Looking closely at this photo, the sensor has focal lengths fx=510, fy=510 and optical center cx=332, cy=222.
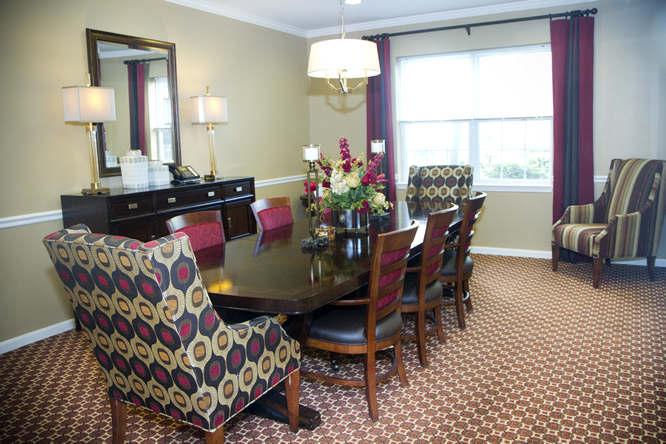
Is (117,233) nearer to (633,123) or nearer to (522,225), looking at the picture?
(522,225)

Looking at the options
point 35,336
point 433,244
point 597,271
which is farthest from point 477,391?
point 35,336

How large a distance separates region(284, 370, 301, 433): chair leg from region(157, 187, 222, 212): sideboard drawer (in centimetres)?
224

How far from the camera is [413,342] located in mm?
3582

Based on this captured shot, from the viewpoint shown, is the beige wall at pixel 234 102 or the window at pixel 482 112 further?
the window at pixel 482 112

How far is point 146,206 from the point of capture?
3973 mm

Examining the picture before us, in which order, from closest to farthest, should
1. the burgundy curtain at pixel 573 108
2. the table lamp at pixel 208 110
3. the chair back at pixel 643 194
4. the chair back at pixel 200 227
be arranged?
1. the chair back at pixel 200 227
2. the chair back at pixel 643 194
3. the table lamp at pixel 208 110
4. the burgundy curtain at pixel 573 108

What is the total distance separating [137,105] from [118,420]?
9.76 ft

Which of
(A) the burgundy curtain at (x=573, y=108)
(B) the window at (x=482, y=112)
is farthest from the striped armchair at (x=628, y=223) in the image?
(B) the window at (x=482, y=112)

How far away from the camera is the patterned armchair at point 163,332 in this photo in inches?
66.5

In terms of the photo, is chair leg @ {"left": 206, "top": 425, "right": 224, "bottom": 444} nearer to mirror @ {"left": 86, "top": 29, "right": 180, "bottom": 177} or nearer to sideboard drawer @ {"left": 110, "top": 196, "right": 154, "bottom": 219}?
sideboard drawer @ {"left": 110, "top": 196, "right": 154, "bottom": 219}

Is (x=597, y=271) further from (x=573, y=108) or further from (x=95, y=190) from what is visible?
(x=95, y=190)

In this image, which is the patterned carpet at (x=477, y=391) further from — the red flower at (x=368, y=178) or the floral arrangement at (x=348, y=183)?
the red flower at (x=368, y=178)

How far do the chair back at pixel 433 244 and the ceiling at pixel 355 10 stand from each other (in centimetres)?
322

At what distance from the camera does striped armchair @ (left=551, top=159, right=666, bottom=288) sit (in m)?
4.55
